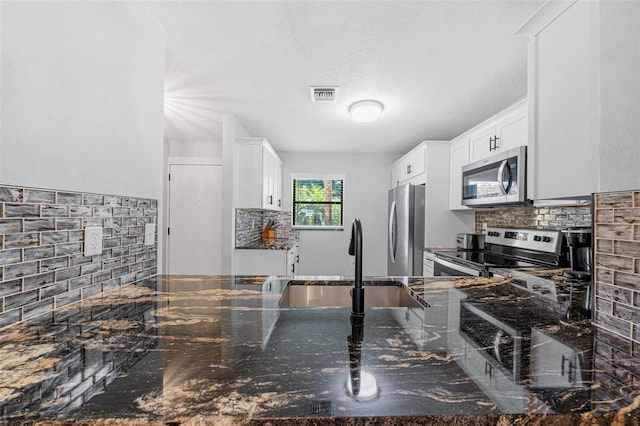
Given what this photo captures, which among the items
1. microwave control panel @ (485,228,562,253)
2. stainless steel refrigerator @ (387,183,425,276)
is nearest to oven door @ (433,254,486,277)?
stainless steel refrigerator @ (387,183,425,276)

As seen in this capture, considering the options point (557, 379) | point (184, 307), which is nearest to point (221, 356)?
point (184, 307)

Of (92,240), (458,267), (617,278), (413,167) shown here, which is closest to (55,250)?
(92,240)

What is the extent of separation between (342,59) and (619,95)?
158 cm

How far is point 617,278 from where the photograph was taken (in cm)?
79

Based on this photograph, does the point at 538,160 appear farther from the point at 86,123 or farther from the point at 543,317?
the point at 86,123

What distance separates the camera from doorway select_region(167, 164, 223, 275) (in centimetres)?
426

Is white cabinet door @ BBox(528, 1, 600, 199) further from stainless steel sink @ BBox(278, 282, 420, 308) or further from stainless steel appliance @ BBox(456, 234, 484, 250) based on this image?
stainless steel appliance @ BBox(456, 234, 484, 250)

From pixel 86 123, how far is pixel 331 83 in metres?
1.73

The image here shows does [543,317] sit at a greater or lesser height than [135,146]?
lesser

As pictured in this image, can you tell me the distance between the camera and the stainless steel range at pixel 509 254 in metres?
Answer: 2.29

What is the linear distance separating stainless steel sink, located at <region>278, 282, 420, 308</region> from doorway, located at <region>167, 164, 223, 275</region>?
3129mm

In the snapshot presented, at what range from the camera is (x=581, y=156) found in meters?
0.99

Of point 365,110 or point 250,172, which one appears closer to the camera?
point 365,110

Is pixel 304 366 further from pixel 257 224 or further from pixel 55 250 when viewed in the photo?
pixel 257 224
